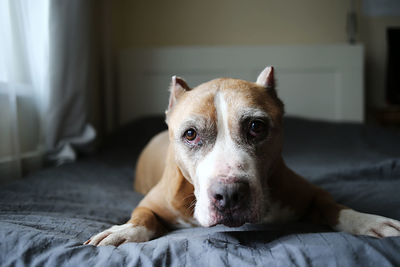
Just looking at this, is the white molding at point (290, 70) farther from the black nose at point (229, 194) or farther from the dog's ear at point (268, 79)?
the black nose at point (229, 194)

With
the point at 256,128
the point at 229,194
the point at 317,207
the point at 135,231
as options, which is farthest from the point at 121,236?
the point at 317,207

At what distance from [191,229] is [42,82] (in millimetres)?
1799

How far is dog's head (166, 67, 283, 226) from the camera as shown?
2.97 ft

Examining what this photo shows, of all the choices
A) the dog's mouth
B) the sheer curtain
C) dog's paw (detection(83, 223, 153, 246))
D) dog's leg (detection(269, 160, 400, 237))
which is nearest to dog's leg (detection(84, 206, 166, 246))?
dog's paw (detection(83, 223, 153, 246))

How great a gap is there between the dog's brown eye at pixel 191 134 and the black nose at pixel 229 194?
0.25m

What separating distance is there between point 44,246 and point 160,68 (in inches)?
110

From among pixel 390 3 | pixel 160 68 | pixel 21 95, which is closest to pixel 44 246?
pixel 21 95

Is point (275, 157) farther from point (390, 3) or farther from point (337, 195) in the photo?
point (390, 3)

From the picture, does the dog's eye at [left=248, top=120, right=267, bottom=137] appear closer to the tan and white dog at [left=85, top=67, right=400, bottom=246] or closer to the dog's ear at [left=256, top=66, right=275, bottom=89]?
the tan and white dog at [left=85, top=67, right=400, bottom=246]

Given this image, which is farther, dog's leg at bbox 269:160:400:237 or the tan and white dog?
dog's leg at bbox 269:160:400:237

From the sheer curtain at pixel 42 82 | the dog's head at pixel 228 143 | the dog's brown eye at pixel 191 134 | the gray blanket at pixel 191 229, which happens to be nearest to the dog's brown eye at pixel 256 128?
the dog's head at pixel 228 143

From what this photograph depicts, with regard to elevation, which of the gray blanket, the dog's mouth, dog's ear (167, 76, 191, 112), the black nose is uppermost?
dog's ear (167, 76, 191, 112)

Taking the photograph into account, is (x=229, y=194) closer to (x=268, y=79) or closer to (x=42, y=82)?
(x=268, y=79)

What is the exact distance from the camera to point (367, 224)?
102 centimetres
